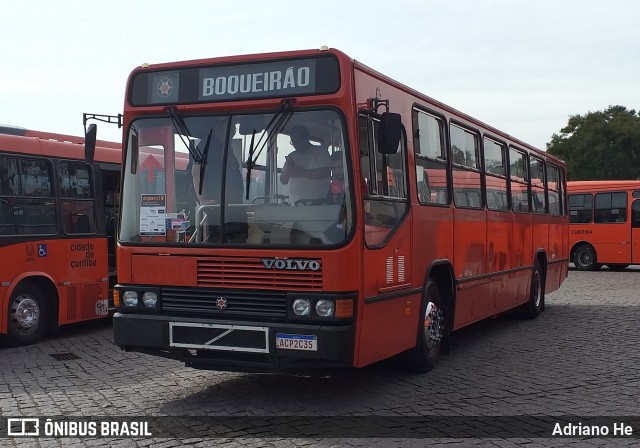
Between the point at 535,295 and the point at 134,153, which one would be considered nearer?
the point at 134,153

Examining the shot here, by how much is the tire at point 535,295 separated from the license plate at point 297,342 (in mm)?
8074

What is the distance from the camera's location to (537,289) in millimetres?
14125

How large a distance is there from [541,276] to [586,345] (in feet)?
13.3

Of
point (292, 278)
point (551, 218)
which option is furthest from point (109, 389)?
point (551, 218)

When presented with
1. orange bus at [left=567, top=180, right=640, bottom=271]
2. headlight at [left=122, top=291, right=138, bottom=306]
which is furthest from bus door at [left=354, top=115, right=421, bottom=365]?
orange bus at [left=567, top=180, right=640, bottom=271]

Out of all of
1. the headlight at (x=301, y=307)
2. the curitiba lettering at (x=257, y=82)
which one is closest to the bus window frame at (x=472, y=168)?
the curitiba lettering at (x=257, y=82)

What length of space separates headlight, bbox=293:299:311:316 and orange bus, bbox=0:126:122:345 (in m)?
5.34

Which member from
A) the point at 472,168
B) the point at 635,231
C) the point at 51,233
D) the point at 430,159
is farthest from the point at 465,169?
the point at 635,231

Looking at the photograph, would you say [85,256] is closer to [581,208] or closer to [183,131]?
[183,131]

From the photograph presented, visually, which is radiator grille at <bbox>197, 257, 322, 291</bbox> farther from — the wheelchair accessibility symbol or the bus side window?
the wheelchair accessibility symbol

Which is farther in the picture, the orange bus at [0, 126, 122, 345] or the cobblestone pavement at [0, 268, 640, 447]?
the orange bus at [0, 126, 122, 345]

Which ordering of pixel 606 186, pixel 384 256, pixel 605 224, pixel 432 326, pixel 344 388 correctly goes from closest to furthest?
pixel 384 256 → pixel 344 388 → pixel 432 326 → pixel 605 224 → pixel 606 186

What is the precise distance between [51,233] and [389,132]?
242 inches

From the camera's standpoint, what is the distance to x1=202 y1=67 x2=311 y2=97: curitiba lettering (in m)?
6.79
